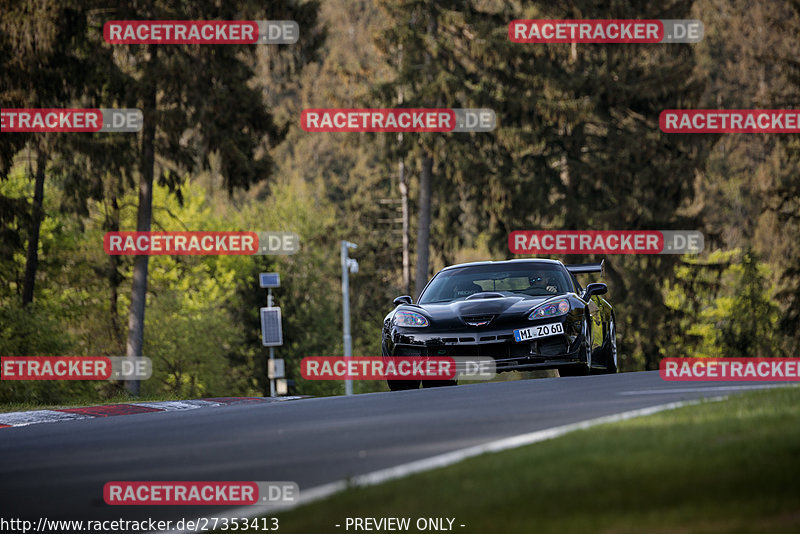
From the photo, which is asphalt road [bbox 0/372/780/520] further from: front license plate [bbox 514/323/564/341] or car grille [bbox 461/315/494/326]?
car grille [bbox 461/315/494/326]

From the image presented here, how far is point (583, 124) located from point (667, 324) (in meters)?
7.67

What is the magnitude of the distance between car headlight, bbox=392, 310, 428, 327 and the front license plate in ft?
3.49

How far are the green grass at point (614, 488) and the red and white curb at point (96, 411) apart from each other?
23.4 ft

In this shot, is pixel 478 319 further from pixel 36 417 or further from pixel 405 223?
pixel 405 223

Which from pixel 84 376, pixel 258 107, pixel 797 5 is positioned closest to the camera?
pixel 258 107

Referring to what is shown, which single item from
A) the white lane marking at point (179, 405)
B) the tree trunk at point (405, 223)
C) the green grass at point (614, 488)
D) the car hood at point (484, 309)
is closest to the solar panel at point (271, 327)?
the tree trunk at point (405, 223)

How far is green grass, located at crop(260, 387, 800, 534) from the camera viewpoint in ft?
16.1

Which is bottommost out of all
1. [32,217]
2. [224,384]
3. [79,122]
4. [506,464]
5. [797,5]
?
[224,384]

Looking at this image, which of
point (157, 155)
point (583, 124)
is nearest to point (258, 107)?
point (157, 155)

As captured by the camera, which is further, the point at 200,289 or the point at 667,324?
the point at 200,289

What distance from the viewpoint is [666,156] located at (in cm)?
4369

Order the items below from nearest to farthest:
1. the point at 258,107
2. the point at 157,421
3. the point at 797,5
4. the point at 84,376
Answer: the point at 157,421, the point at 258,107, the point at 84,376, the point at 797,5

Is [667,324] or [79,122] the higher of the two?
[79,122]

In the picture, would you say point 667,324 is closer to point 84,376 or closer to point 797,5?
point 797,5
